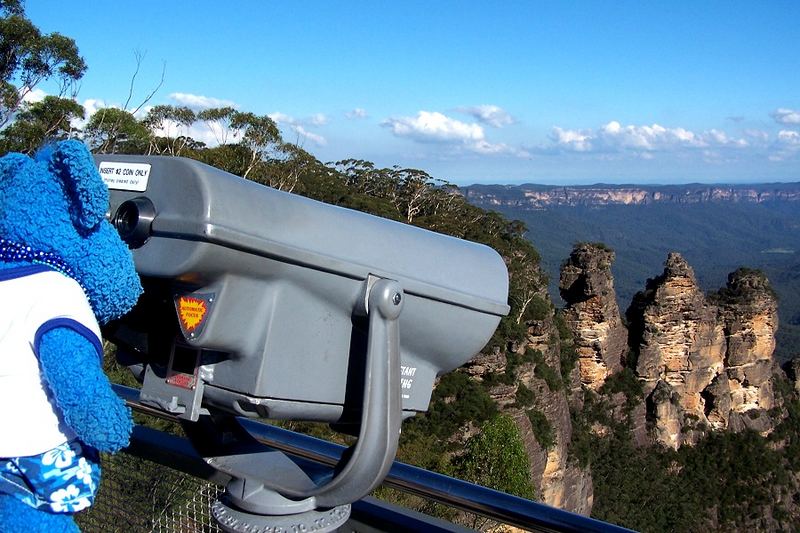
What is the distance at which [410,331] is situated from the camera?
1.68 m

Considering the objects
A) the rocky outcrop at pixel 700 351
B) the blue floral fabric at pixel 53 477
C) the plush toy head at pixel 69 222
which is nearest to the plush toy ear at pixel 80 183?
the plush toy head at pixel 69 222

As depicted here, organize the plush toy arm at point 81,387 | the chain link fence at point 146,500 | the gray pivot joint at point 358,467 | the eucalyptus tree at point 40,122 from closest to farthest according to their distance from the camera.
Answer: the plush toy arm at point 81,387
the gray pivot joint at point 358,467
the chain link fence at point 146,500
the eucalyptus tree at point 40,122

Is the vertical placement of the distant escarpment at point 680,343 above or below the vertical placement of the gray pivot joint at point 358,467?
below

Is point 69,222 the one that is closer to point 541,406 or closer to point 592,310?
point 541,406

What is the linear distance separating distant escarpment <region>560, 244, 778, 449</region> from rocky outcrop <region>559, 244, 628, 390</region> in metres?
0.05

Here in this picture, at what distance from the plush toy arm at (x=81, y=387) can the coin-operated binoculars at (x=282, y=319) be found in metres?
0.17

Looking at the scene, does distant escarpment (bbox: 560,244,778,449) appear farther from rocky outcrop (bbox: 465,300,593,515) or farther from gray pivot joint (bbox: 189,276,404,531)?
gray pivot joint (bbox: 189,276,404,531)

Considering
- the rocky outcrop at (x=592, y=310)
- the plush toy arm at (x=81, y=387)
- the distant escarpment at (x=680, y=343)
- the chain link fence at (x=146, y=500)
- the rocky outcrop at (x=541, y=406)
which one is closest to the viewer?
the plush toy arm at (x=81, y=387)

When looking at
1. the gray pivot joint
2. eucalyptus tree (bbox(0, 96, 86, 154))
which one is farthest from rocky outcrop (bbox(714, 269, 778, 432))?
the gray pivot joint

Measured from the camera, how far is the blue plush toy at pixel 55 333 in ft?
4.24

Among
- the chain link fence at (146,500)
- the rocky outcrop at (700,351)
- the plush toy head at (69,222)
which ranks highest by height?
the plush toy head at (69,222)

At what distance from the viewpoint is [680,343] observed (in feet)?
128

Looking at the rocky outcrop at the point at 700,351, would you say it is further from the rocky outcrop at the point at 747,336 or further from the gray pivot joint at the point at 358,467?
the gray pivot joint at the point at 358,467

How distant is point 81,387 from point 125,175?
16.8 inches
